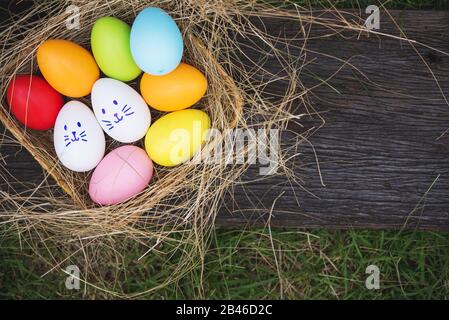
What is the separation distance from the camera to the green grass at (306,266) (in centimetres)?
154

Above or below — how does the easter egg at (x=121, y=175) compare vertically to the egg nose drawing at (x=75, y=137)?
below

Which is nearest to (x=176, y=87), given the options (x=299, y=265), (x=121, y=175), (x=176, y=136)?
(x=176, y=136)

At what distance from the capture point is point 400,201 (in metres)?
1.34

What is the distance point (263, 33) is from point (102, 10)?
378 mm

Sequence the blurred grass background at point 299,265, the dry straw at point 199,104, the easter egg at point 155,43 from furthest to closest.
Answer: the blurred grass background at point 299,265
the dry straw at point 199,104
the easter egg at point 155,43

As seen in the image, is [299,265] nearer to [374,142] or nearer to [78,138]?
[374,142]

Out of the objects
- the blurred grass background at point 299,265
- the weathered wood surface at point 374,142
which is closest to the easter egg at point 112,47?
the weathered wood surface at point 374,142

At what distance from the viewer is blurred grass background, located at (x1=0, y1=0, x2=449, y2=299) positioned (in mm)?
1538

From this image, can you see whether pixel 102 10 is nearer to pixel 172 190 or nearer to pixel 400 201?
pixel 172 190

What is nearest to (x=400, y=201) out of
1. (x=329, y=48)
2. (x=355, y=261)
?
(x=355, y=261)

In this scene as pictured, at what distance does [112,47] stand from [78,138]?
214 millimetres

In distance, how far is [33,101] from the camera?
1.27 meters

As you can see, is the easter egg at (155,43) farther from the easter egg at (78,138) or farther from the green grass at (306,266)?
the green grass at (306,266)

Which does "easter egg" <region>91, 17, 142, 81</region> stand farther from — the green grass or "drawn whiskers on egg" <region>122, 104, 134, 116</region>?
the green grass
